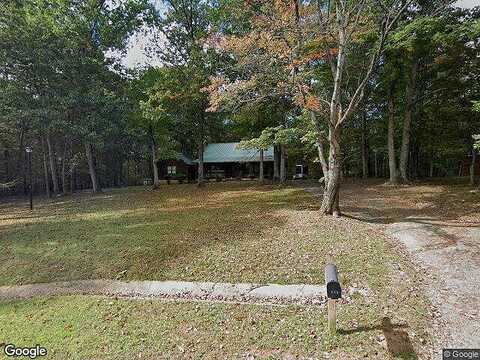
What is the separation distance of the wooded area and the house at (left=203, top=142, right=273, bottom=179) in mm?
6298

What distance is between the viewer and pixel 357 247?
6883mm

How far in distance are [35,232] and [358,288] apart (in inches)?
419

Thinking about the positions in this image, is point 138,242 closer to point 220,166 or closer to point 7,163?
point 7,163

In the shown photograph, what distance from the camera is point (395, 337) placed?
3.62 meters

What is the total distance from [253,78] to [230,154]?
75.0ft

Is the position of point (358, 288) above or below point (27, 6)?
below

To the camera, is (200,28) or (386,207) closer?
(386,207)

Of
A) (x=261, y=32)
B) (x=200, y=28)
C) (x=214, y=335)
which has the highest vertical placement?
(x=200, y=28)

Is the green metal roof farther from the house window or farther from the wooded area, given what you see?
the wooded area

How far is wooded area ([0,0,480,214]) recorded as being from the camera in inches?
376

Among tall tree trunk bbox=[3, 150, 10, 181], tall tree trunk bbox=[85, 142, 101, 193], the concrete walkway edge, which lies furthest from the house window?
the concrete walkway edge

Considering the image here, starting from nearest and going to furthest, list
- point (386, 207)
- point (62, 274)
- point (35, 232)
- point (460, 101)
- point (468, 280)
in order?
point (468, 280) → point (62, 274) → point (35, 232) → point (386, 207) → point (460, 101)

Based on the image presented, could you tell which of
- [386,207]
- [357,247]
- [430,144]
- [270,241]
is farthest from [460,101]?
[270,241]

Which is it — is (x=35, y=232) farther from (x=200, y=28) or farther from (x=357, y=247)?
(x=200, y=28)
